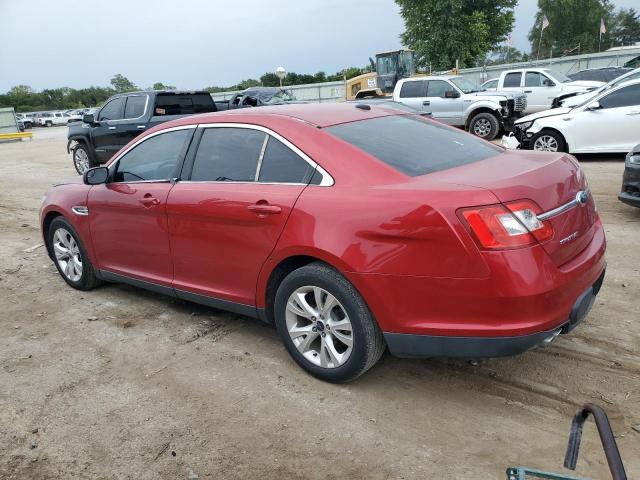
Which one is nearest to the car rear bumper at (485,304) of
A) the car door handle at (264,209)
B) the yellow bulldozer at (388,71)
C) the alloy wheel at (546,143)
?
the car door handle at (264,209)

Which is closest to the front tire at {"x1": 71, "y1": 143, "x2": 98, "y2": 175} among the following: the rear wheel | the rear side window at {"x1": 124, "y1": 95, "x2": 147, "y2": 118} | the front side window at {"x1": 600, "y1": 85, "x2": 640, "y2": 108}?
the rear side window at {"x1": 124, "y1": 95, "x2": 147, "y2": 118}

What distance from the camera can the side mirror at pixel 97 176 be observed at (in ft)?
14.9

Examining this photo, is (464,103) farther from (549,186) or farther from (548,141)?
(549,186)

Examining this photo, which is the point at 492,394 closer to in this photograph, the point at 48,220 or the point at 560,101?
the point at 48,220

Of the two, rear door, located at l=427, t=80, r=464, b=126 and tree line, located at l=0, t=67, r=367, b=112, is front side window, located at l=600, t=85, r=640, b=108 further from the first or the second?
tree line, located at l=0, t=67, r=367, b=112

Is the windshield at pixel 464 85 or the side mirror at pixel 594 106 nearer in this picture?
the side mirror at pixel 594 106

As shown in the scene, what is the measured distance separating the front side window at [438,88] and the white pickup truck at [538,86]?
301 centimetres

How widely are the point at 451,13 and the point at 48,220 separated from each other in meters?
39.8

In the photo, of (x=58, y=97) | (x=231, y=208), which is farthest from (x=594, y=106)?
(x=58, y=97)

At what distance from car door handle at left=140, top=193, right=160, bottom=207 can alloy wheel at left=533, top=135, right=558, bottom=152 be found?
870 centimetres

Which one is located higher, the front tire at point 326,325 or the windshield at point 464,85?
the windshield at point 464,85

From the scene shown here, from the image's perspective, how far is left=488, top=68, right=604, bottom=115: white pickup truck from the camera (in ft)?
59.1

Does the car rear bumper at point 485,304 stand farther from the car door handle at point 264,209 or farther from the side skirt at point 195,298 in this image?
the side skirt at point 195,298

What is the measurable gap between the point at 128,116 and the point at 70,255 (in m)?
7.70
